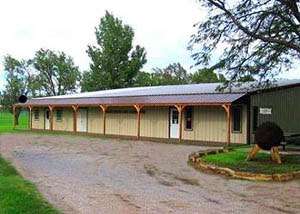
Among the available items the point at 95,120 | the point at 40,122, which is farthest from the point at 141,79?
the point at 95,120

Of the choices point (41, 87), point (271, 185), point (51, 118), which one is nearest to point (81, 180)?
point (271, 185)

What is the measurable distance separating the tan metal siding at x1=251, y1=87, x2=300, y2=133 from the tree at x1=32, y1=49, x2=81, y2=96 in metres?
50.6

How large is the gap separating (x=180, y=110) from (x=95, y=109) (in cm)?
1045

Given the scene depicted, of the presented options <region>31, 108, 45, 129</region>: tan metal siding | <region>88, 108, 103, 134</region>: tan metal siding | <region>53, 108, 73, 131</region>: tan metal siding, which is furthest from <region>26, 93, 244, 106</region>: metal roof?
<region>31, 108, 45, 129</region>: tan metal siding

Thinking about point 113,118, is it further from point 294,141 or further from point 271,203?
point 271,203

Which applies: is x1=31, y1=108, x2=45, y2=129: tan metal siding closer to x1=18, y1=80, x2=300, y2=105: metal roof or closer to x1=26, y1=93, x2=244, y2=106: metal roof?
x1=26, y1=93, x2=244, y2=106: metal roof

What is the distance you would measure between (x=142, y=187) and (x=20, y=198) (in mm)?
3602

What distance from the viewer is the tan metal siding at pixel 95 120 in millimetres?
37438

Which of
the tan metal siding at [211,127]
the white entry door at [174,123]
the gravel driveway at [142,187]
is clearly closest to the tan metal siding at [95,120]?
the white entry door at [174,123]

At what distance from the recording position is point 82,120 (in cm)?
3931

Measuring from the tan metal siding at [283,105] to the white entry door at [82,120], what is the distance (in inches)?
617

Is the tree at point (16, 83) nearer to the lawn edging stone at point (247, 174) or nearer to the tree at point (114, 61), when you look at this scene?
the tree at point (114, 61)

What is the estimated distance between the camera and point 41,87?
74688mm

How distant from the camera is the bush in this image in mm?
17359
